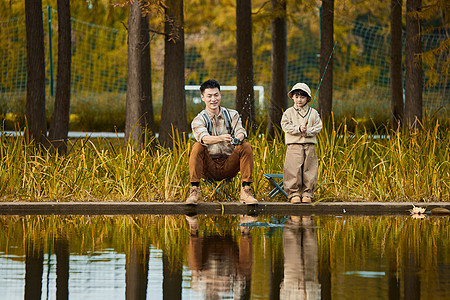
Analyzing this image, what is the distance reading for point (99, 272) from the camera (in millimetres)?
8016

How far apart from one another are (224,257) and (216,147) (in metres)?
3.75

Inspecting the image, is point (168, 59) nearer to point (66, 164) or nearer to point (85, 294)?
point (66, 164)

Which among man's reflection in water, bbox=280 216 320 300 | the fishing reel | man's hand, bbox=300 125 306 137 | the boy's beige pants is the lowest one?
man's reflection in water, bbox=280 216 320 300

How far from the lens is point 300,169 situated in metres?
12.7

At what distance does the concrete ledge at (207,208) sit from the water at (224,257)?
1.47 feet

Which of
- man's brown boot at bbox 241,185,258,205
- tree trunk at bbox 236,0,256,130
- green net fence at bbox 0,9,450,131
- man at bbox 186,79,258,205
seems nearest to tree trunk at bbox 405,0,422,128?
tree trunk at bbox 236,0,256,130

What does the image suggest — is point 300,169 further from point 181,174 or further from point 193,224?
point 193,224

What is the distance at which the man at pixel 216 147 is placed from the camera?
12242 mm

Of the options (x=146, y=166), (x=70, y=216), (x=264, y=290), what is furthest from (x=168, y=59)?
(x=264, y=290)

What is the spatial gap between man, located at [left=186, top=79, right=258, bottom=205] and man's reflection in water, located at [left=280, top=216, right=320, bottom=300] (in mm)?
1030

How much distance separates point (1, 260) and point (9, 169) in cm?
506

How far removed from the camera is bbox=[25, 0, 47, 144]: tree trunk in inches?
738

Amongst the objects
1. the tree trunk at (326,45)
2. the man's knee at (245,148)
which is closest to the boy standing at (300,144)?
the man's knee at (245,148)

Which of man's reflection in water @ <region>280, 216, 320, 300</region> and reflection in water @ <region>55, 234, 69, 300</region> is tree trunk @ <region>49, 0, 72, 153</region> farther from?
reflection in water @ <region>55, 234, 69, 300</region>
